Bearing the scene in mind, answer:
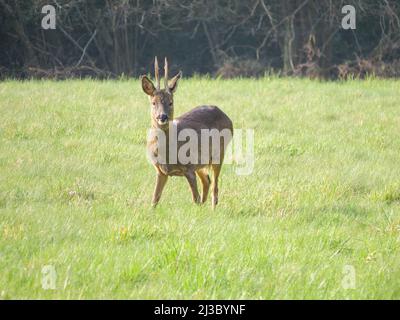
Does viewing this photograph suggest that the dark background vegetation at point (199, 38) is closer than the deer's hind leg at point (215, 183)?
No

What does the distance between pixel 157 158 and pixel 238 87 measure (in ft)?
27.0

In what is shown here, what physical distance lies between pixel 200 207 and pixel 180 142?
34.1 inches

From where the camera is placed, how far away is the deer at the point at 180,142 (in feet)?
27.2

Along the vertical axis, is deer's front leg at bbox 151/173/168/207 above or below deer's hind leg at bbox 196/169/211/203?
above

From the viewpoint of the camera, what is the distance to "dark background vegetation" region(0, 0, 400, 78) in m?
21.0

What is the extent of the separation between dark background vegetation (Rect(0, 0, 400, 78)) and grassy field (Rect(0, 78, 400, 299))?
653 cm

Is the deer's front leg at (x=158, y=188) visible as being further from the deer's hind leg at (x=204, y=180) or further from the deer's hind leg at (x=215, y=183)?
the deer's hind leg at (x=204, y=180)

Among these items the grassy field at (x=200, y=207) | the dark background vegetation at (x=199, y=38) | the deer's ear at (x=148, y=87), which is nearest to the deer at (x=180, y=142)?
the deer's ear at (x=148, y=87)

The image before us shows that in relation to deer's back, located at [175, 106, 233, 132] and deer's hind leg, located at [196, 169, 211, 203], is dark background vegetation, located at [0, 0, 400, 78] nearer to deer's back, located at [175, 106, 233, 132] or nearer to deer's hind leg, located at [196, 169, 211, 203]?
deer's back, located at [175, 106, 233, 132]

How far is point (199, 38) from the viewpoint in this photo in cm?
2505

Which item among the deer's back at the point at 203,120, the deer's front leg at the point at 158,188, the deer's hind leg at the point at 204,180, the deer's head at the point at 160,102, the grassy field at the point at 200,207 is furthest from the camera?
the deer's hind leg at the point at 204,180

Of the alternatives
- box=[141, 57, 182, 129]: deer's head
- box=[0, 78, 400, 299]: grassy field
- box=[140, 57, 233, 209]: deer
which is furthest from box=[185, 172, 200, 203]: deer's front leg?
box=[141, 57, 182, 129]: deer's head

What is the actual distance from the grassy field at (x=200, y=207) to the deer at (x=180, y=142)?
0.23m
